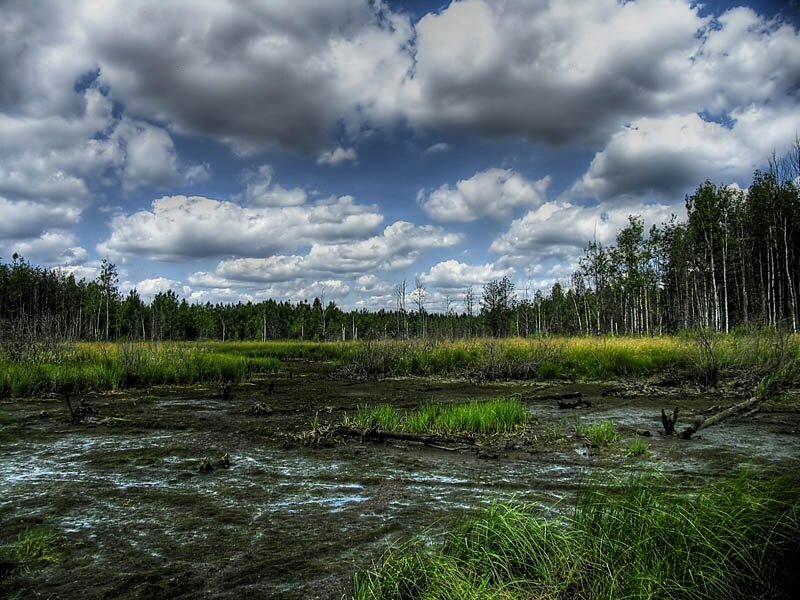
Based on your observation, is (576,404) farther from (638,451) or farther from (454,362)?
(454,362)

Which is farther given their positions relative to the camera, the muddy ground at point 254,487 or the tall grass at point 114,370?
the tall grass at point 114,370

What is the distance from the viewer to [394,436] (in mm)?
8375

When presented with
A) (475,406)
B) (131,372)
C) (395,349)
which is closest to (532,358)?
(395,349)

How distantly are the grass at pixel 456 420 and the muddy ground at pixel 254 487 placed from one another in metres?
0.64

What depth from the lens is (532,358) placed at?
65.4 feet

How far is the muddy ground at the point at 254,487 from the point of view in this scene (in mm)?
3748

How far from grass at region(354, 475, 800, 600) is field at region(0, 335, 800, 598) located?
0.02m

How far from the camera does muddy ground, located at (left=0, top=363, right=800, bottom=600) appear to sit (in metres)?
3.75

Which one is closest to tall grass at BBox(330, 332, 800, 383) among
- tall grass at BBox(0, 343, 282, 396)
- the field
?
the field

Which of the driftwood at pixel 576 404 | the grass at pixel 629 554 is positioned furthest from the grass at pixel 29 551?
the driftwood at pixel 576 404

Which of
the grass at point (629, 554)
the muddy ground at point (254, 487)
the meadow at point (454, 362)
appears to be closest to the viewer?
the grass at point (629, 554)

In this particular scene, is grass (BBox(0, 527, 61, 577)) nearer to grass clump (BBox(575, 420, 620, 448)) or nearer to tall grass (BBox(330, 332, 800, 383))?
grass clump (BBox(575, 420, 620, 448))

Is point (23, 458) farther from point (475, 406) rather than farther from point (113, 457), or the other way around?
point (475, 406)

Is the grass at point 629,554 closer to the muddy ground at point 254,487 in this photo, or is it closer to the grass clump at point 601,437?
the muddy ground at point 254,487
